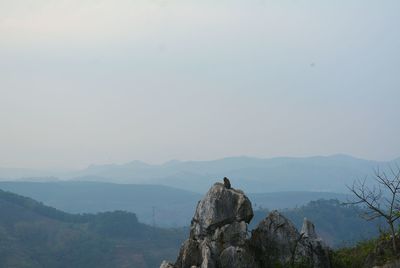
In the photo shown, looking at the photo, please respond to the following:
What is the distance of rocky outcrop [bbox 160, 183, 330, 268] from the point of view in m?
21.2

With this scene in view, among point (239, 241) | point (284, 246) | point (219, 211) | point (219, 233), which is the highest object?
point (219, 211)

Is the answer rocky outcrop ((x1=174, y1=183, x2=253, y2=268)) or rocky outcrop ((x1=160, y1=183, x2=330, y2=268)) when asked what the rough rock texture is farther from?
rocky outcrop ((x1=174, y1=183, x2=253, y2=268))

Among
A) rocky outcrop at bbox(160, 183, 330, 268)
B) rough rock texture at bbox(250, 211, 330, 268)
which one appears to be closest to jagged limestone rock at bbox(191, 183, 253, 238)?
rocky outcrop at bbox(160, 183, 330, 268)

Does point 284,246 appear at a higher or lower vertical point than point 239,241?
lower

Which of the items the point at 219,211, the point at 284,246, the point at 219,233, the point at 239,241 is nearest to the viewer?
the point at 239,241

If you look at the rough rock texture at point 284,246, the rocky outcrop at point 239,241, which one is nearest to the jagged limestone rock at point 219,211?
the rocky outcrop at point 239,241

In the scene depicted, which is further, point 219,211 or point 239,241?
point 219,211

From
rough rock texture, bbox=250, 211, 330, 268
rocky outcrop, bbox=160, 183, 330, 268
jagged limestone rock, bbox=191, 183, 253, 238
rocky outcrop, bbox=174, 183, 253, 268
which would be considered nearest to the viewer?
rocky outcrop, bbox=174, 183, 253, 268

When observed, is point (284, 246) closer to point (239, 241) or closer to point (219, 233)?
point (239, 241)

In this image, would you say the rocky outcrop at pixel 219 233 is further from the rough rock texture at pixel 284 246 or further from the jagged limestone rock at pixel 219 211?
the rough rock texture at pixel 284 246

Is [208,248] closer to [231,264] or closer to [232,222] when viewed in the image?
[231,264]

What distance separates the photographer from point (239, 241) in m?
22.3

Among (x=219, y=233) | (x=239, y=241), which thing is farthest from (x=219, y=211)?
(x=239, y=241)

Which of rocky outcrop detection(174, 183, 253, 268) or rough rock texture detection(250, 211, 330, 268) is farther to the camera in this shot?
rough rock texture detection(250, 211, 330, 268)
